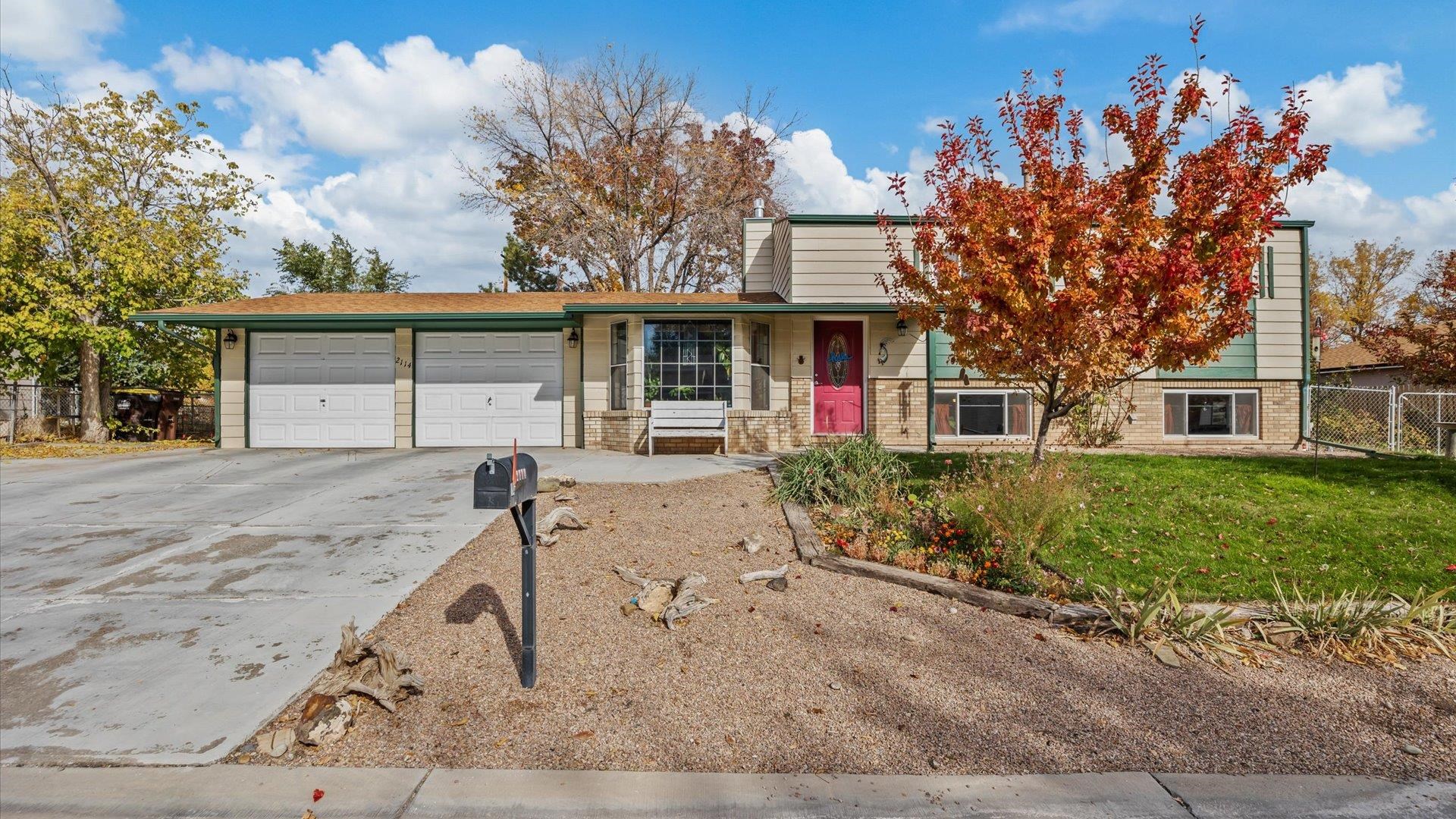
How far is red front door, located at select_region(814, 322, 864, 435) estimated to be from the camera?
13.4 meters

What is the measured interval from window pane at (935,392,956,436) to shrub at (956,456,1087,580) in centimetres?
763

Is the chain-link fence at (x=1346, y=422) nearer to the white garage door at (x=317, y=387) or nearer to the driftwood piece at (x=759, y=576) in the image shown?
the driftwood piece at (x=759, y=576)

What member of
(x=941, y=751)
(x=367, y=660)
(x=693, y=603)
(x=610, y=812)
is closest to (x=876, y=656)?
(x=941, y=751)

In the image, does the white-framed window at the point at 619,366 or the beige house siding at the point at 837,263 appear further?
the beige house siding at the point at 837,263

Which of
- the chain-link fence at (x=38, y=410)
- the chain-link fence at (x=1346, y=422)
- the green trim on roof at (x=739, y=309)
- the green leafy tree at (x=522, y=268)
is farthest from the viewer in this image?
the green leafy tree at (x=522, y=268)

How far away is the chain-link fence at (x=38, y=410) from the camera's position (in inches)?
615

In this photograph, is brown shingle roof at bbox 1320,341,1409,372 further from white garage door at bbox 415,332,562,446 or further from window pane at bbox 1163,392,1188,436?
white garage door at bbox 415,332,562,446

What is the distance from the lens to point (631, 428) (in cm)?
1248

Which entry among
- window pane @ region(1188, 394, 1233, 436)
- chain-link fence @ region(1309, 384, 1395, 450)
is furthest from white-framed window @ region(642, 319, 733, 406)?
chain-link fence @ region(1309, 384, 1395, 450)

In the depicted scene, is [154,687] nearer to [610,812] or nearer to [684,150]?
[610,812]

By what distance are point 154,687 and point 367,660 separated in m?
1.16

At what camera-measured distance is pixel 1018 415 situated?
1341 cm

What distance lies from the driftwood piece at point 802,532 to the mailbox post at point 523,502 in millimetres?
2597

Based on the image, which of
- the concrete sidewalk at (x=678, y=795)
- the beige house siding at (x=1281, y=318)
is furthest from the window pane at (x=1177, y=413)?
the concrete sidewalk at (x=678, y=795)
